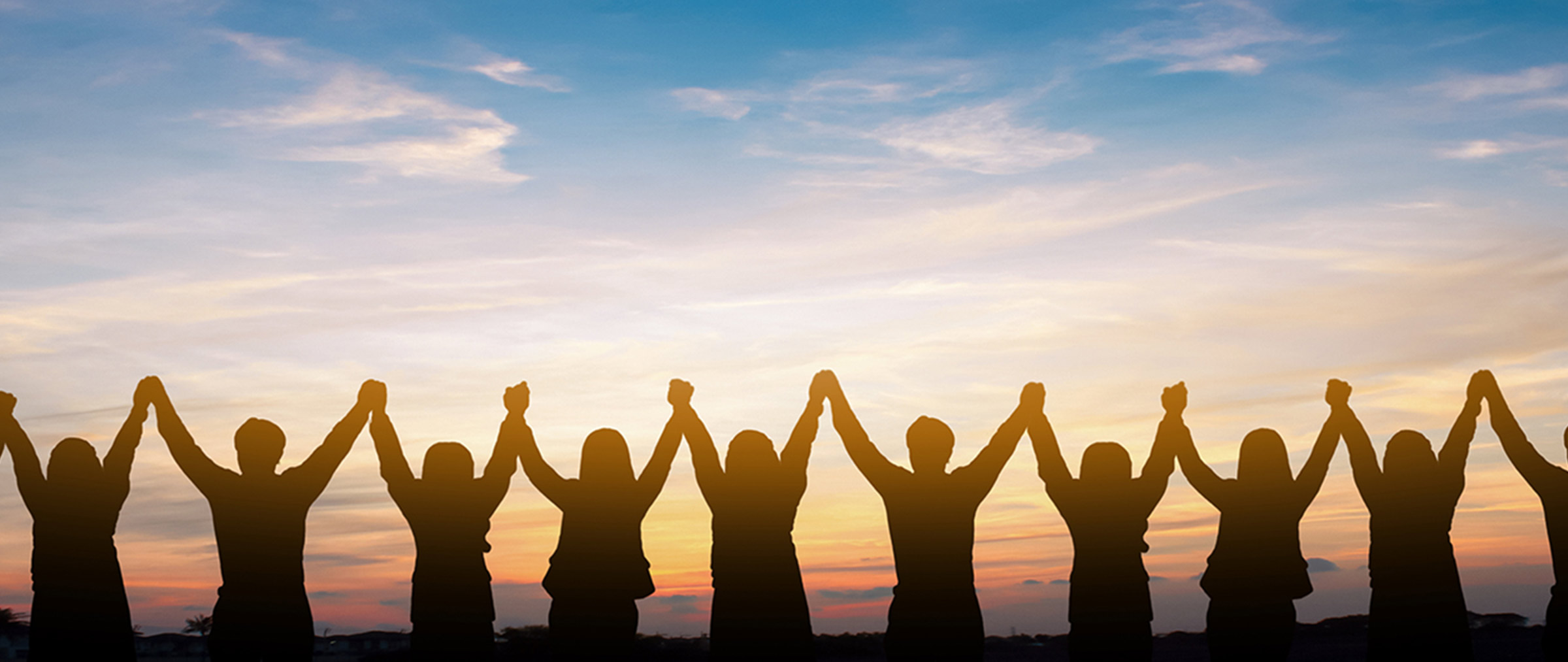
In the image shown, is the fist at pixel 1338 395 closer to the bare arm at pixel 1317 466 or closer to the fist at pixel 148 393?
the bare arm at pixel 1317 466

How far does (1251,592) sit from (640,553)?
6.46 metres

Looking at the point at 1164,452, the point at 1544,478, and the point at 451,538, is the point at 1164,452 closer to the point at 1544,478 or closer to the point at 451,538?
the point at 1544,478

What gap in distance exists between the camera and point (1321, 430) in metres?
12.9

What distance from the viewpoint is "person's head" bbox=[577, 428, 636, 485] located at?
11406 millimetres

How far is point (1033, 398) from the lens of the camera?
12.1 m

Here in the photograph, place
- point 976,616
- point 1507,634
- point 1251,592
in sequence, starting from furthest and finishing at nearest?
point 1507,634
point 1251,592
point 976,616

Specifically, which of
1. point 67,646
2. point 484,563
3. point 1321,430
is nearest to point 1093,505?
point 1321,430

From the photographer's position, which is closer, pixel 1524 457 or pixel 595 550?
pixel 595 550

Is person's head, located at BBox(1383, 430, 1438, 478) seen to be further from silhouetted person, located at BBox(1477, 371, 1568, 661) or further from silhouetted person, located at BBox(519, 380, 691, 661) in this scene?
silhouetted person, located at BBox(519, 380, 691, 661)

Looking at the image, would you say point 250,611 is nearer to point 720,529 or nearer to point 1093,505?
point 720,529

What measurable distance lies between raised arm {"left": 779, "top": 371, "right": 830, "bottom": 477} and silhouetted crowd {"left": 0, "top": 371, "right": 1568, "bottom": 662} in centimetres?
2

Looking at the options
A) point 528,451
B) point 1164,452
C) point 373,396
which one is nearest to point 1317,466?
point 1164,452

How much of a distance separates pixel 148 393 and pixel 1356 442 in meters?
13.0

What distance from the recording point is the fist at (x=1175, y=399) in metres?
12.5
